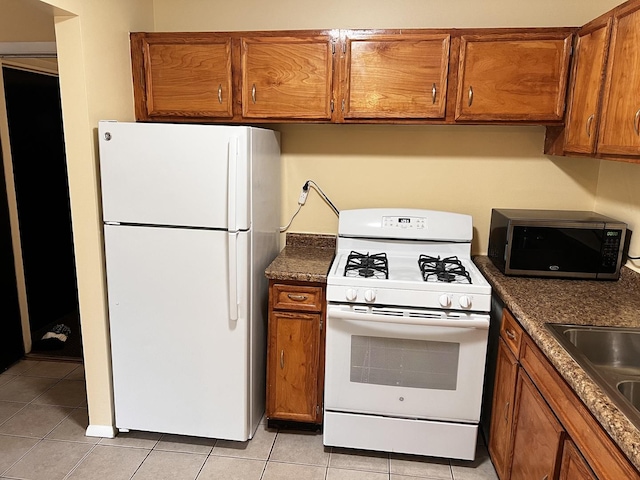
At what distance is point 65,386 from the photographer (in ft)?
9.63

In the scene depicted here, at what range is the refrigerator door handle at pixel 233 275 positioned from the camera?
7.04 ft

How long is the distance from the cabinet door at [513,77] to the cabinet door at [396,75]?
0.12m

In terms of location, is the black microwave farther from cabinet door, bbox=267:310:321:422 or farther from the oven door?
cabinet door, bbox=267:310:321:422

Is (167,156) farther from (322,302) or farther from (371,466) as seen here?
(371,466)

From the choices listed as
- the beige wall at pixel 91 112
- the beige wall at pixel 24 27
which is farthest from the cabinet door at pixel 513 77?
the beige wall at pixel 24 27

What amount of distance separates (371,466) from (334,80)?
188 centimetres

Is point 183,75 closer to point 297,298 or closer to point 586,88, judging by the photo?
point 297,298

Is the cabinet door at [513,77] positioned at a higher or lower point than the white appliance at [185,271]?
higher

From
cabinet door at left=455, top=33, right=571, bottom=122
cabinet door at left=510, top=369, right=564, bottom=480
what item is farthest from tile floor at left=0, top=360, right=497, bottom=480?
cabinet door at left=455, top=33, right=571, bottom=122

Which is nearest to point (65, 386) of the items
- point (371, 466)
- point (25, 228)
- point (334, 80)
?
point (25, 228)

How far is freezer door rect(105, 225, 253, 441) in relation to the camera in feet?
7.22

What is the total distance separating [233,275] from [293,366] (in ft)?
1.92

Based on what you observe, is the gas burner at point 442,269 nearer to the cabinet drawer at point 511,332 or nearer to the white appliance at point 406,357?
the white appliance at point 406,357

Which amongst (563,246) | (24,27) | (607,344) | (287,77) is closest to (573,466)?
(607,344)
